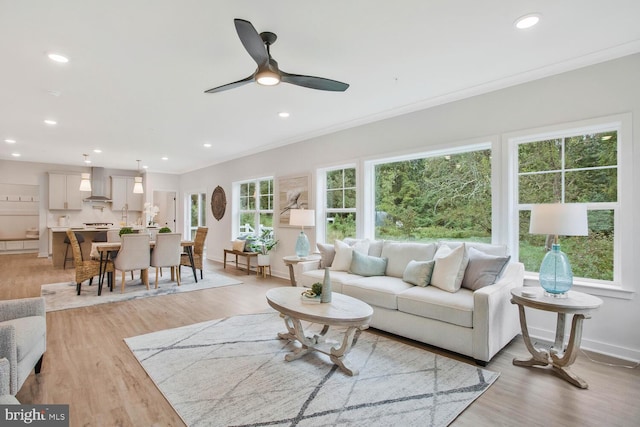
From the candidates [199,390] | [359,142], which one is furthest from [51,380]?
[359,142]

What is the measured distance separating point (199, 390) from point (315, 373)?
0.85 metres

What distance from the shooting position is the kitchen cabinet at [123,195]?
33.0ft

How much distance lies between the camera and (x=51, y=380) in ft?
8.00

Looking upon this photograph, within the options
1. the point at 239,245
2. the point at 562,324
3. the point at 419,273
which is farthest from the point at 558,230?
the point at 239,245

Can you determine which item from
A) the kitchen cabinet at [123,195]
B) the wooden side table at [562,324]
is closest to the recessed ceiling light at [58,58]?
the wooden side table at [562,324]

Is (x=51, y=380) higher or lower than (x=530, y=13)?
lower

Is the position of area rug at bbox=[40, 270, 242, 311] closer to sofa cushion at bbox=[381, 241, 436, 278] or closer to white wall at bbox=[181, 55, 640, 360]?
white wall at bbox=[181, 55, 640, 360]

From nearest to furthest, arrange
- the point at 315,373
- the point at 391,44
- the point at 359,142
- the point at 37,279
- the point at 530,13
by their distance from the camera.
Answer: the point at 530,13
the point at 315,373
the point at 391,44
the point at 359,142
the point at 37,279

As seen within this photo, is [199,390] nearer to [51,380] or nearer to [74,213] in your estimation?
[51,380]

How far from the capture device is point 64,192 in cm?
923

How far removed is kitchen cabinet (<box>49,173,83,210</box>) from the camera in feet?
29.7

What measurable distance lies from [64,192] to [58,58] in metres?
7.97

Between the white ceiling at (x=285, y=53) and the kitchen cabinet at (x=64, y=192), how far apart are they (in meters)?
4.94

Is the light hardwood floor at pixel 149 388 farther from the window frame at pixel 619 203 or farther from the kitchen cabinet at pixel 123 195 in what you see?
the kitchen cabinet at pixel 123 195
